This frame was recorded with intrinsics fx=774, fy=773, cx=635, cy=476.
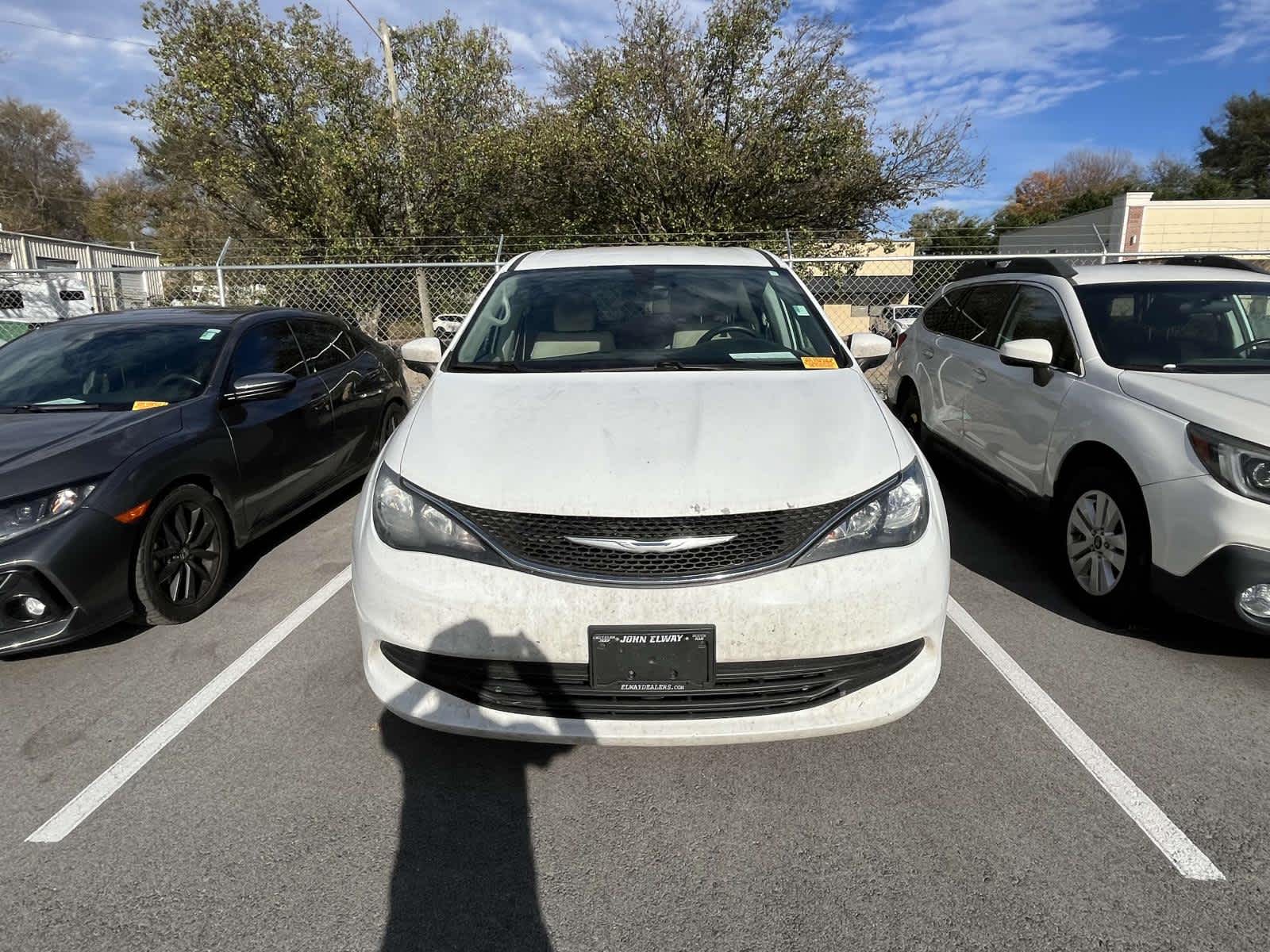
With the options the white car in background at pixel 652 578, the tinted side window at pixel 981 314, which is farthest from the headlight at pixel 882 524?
the tinted side window at pixel 981 314

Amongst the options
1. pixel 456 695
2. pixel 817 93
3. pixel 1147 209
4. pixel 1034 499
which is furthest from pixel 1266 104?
pixel 456 695

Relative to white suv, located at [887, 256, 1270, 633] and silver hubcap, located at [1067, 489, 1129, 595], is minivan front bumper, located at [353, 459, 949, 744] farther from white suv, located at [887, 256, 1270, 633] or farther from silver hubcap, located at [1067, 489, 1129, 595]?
silver hubcap, located at [1067, 489, 1129, 595]

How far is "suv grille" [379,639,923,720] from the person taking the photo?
2.23 m

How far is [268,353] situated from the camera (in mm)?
4812

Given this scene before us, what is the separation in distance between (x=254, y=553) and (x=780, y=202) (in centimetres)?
1233

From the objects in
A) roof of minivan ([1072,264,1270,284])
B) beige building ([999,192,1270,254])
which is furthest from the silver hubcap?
beige building ([999,192,1270,254])

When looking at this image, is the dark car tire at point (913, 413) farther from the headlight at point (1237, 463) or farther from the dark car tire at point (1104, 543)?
the headlight at point (1237, 463)

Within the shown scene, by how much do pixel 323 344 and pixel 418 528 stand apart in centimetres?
372

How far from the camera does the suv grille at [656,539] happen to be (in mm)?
2201

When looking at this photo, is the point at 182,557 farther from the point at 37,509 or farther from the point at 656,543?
the point at 656,543

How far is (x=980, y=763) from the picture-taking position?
2.61 metres

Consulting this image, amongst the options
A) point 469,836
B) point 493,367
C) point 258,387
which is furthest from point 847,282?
point 469,836

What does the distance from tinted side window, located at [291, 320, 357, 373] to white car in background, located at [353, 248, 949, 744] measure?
3078 millimetres

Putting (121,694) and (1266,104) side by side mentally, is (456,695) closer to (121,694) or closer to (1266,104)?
(121,694)
